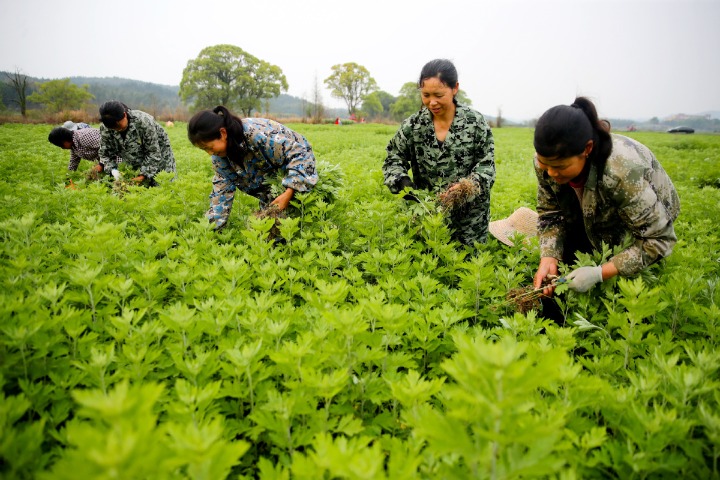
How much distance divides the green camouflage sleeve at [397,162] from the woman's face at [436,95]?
19.4 inches

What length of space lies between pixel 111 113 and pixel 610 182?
6.39 m

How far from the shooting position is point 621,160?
2.46 metres

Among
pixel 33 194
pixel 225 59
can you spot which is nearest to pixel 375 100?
pixel 225 59

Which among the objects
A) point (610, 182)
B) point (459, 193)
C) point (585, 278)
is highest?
point (610, 182)

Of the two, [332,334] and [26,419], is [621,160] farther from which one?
[26,419]

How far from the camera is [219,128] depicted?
3.64 metres

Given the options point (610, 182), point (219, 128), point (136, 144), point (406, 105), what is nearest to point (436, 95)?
point (610, 182)

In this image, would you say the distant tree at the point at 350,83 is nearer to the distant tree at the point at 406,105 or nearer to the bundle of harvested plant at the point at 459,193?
the distant tree at the point at 406,105

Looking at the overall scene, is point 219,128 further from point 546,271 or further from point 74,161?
point 74,161

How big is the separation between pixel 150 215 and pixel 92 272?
2625 millimetres

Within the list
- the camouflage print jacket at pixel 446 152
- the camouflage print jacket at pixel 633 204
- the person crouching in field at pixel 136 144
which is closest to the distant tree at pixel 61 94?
the person crouching in field at pixel 136 144

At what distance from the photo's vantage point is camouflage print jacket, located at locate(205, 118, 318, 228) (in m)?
4.00

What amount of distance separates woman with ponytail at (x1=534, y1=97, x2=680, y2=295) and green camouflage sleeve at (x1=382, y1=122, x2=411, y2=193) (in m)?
1.63

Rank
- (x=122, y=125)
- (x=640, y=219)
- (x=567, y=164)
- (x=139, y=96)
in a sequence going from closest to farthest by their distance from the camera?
(x=567, y=164) < (x=640, y=219) < (x=122, y=125) < (x=139, y=96)
